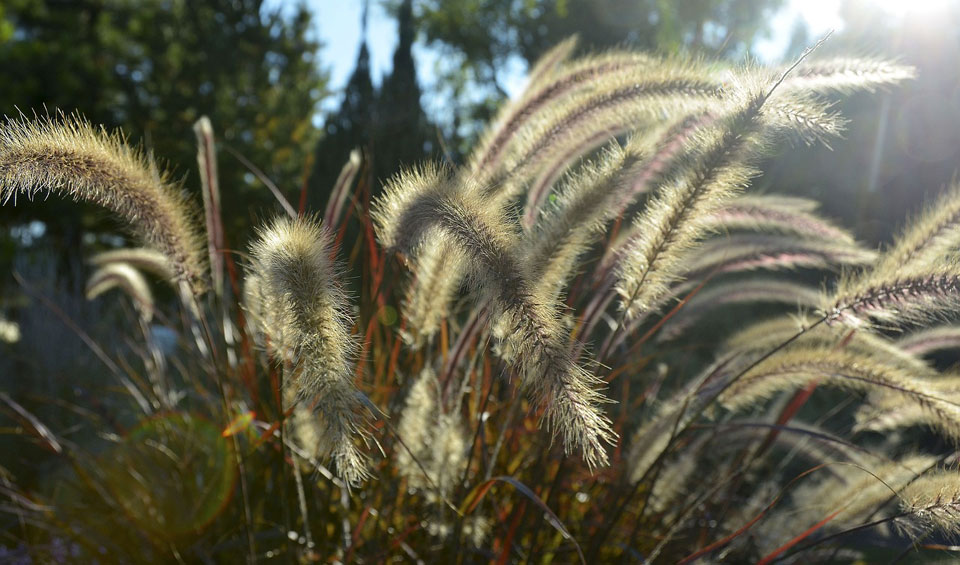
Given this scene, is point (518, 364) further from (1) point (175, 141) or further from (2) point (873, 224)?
(1) point (175, 141)

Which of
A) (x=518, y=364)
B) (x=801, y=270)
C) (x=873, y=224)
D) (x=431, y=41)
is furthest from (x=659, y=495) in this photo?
(x=431, y=41)

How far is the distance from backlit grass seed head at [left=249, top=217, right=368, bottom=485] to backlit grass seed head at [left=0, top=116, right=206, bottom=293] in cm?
45

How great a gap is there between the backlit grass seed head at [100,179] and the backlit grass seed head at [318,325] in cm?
45

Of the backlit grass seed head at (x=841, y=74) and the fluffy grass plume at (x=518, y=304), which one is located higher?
the backlit grass seed head at (x=841, y=74)

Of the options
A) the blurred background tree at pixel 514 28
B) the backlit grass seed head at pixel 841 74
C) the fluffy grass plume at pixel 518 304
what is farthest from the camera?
the blurred background tree at pixel 514 28

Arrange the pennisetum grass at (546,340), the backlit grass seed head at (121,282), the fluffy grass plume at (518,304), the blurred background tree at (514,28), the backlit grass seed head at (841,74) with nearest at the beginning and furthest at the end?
the fluffy grass plume at (518,304) < the pennisetum grass at (546,340) < the backlit grass seed head at (841,74) < the backlit grass seed head at (121,282) < the blurred background tree at (514,28)

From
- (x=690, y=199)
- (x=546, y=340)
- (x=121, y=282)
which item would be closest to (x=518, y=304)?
(x=546, y=340)

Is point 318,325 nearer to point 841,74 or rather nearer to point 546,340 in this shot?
point 546,340

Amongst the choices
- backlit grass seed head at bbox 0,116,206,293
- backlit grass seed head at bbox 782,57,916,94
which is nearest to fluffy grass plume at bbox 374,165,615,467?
backlit grass seed head at bbox 0,116,206,293

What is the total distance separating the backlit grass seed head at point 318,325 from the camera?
1.06 metres

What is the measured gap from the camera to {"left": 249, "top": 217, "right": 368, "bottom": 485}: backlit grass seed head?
1.06 m

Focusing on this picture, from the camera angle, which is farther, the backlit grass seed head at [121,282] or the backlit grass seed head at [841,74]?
the backlit grass seed head at [121,282]

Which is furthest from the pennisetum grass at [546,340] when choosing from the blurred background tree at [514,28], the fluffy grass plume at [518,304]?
the blurred background tree at [514,28]

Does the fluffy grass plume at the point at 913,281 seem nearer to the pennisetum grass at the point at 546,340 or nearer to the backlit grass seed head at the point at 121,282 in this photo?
the pennisetum grass at the point at 546,340
